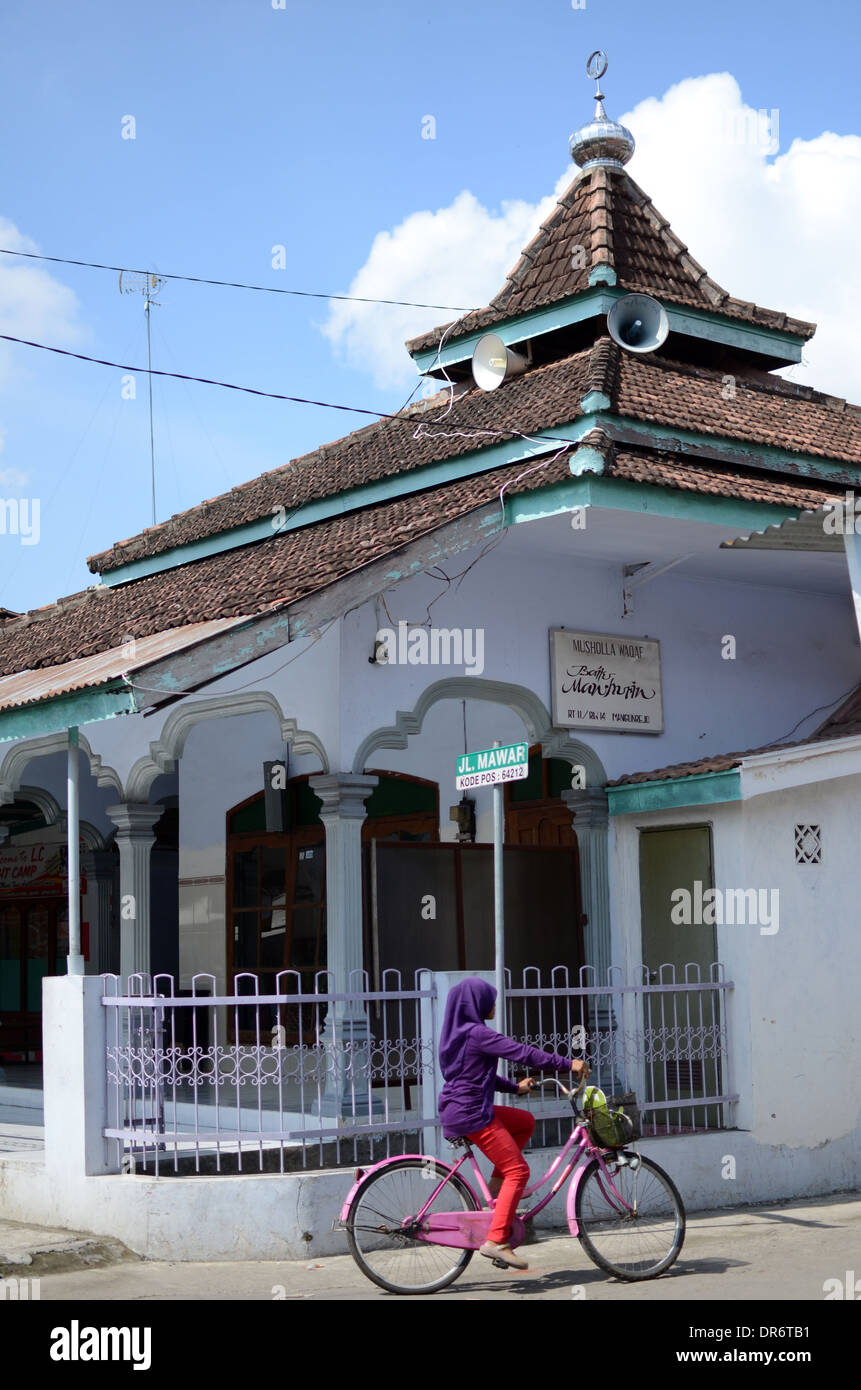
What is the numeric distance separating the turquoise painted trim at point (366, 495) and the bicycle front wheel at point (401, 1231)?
5.24 meters

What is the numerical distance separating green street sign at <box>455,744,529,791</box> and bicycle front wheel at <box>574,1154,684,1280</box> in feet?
6.34

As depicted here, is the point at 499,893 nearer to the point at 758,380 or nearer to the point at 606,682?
the point at 606,682

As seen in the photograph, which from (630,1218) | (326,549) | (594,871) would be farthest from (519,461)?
(630,1218)

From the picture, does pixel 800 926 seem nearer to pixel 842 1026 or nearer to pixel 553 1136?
pixel 842 1026

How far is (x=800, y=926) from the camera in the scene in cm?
1055

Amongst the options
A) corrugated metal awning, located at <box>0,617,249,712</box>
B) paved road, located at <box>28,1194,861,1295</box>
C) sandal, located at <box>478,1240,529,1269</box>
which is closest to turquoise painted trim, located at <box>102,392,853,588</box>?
corrugated metal awning, located at <box>0,617,249,712</box>

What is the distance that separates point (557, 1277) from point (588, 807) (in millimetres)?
4103

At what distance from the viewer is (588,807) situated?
433 inches

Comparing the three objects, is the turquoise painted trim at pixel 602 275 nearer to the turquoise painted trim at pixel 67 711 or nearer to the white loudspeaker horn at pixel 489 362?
the white loudspeaker horn at pixel 489 362

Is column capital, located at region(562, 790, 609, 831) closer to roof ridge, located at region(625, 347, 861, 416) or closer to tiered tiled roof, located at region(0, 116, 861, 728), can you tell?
tiered tiled roof, located at region(0, 116, 861, 728)

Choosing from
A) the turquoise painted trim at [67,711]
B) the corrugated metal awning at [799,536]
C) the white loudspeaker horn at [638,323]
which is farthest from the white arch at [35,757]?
the white loudspeaker horn at [638,323]

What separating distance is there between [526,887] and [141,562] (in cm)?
598

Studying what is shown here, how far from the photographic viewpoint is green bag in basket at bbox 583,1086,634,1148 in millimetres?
7277

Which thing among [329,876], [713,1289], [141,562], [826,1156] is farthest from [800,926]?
[141,562]
